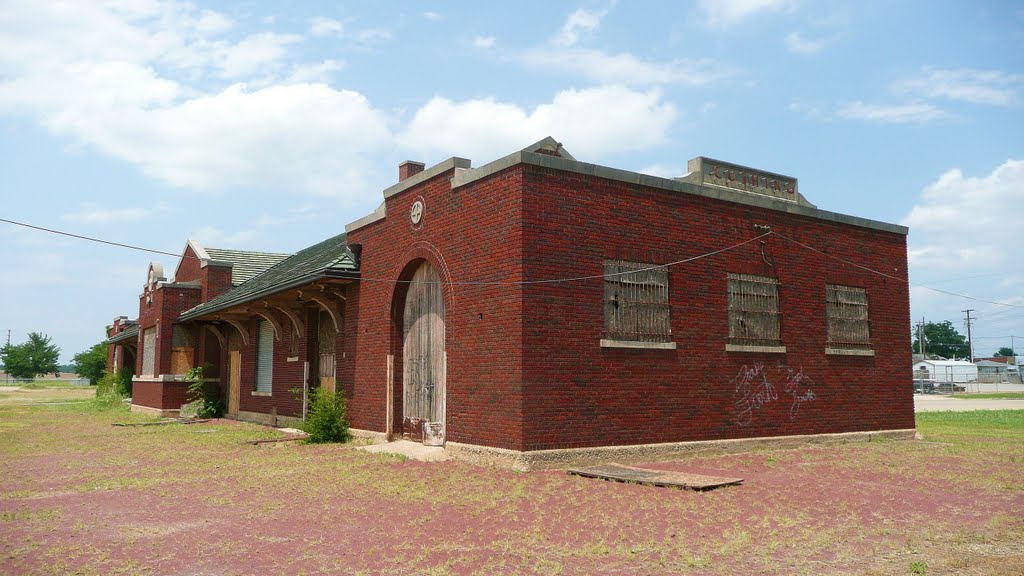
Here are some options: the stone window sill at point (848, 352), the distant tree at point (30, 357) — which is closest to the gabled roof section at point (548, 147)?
the stone window sill at point (848, 352)

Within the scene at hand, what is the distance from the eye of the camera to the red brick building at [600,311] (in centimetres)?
1240

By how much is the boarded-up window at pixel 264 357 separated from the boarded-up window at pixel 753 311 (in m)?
14.0

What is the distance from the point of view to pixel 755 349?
49.4 feet

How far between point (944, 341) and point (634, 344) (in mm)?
135128

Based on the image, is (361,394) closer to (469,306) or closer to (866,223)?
(469,306)

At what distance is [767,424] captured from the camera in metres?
15.2

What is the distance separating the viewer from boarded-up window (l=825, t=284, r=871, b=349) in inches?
662

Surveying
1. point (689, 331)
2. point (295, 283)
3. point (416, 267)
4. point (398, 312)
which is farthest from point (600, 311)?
point (295, 283)

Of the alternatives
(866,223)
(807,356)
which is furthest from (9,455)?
(866,223)

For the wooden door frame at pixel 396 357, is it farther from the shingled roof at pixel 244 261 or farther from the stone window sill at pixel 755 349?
the shingled roof at pixel 244 261

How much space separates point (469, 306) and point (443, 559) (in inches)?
268

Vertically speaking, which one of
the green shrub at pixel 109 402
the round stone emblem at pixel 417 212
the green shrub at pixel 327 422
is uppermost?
Answer: the round stone emblem at pixel 417 212

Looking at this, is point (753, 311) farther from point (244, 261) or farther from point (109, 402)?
point (109, 402)

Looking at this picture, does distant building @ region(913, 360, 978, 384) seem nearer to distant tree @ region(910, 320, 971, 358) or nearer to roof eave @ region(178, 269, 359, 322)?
distant tree @ region(910, 320, 971, 358)
